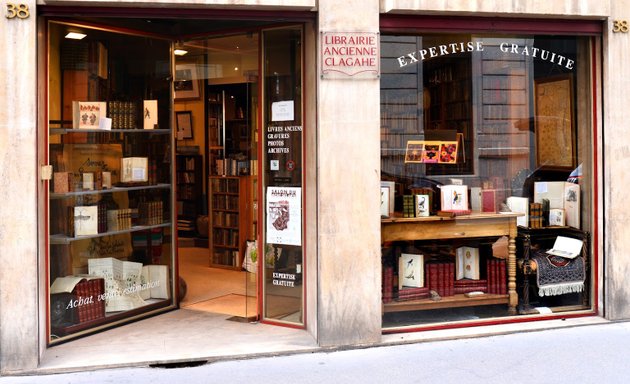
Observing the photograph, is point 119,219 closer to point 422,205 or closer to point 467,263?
point 422,205

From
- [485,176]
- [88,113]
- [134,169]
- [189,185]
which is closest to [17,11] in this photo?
[88,113]

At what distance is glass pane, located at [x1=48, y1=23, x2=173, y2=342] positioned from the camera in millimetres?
7004

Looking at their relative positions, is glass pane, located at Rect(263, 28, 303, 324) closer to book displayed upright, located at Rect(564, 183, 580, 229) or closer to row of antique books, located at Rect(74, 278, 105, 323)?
row of antique books, located at Rect(74, 278, 105, 323)

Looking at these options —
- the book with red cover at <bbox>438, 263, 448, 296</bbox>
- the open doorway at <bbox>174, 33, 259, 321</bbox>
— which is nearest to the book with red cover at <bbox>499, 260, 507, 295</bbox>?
the book with red cover at <bbox>438, 263, 448, 296</bbox>

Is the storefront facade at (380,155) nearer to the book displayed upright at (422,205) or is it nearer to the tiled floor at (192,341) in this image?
the book displayed upright at (422,205)

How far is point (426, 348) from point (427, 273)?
1.02m

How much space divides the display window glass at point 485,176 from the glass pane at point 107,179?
8.53 feet

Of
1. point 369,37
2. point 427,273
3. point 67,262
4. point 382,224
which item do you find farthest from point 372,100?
point 67,262

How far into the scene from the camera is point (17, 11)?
6012 millimetres

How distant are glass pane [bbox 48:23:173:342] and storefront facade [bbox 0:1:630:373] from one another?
0.15 ft

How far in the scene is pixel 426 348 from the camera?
6730 mm

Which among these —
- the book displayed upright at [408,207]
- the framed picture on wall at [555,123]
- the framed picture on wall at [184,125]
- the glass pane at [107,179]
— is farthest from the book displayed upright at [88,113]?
the framed picture on wall at [184,125]

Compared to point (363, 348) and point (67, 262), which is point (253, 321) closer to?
point (363, 348)

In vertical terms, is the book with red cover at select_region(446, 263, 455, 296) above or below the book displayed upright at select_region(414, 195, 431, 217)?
below
